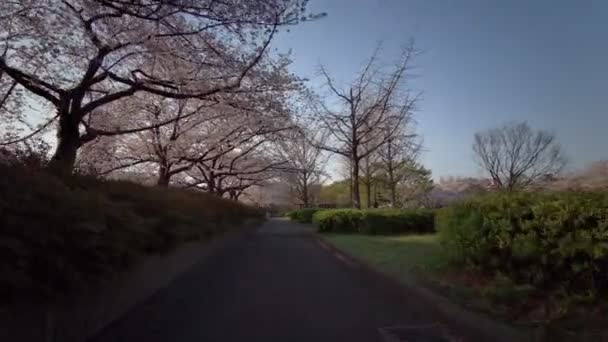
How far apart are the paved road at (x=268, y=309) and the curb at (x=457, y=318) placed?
0.18 meters

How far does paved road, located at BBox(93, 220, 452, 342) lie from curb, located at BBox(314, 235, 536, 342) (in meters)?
0.18

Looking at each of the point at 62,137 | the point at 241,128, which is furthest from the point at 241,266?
the point at 241,128

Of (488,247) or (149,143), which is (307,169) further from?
(488,247)

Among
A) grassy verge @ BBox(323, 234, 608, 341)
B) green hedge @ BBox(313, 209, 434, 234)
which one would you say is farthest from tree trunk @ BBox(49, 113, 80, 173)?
green hedge @ BBox(313, 209, 434, 234)

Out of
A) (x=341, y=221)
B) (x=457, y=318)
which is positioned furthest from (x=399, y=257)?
(x=341, y=221)

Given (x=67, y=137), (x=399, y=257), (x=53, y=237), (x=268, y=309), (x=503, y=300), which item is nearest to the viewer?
(x=53, y=237)

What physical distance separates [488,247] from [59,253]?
208 inches

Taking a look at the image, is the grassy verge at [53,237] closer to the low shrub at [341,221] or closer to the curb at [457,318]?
the curb at [457,318]

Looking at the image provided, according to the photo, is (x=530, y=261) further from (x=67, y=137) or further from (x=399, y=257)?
(x=67, y=137)

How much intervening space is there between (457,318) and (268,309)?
2.47m

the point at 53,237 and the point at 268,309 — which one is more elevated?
the point at 53,237

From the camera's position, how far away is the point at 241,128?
797 inches

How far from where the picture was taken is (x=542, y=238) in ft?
16.2

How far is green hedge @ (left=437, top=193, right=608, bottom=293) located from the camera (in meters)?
4.41
